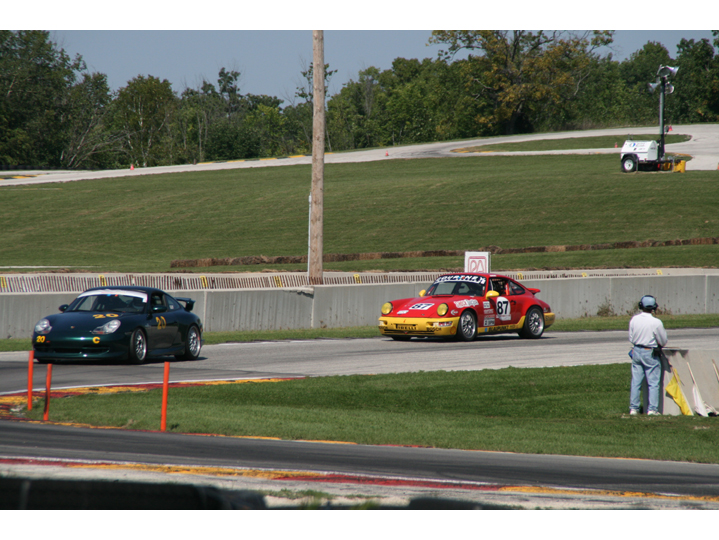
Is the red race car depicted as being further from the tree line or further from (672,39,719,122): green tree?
(672,39,719,122): green tree

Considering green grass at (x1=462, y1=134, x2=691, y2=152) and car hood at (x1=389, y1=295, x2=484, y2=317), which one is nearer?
car hood at (x1=389, y1=295, x2=484, y2=317)

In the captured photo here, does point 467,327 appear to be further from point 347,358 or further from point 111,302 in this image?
point 111,302

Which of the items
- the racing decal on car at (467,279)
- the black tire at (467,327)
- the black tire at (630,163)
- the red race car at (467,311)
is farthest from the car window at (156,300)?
the black tire at (630,163)

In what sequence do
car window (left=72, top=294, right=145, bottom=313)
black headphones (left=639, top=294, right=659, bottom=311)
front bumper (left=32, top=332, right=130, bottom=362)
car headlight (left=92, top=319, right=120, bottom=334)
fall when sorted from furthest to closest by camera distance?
car window (left=72, top=294, right=145, bottom=313) → car headlight (left=92, top=319, right=120, bottom=334) → front bumper (left=32, top=332, right=130, bottom=362) → black headphones (left=639, top=294, right=659, bottom=311)

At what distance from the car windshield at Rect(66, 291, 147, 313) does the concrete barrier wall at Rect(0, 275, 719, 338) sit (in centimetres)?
342

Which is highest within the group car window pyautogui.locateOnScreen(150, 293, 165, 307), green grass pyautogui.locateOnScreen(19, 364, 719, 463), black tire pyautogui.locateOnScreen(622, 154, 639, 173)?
black tire pyautogui.locateOnScreen(622, 154, 639, 173)

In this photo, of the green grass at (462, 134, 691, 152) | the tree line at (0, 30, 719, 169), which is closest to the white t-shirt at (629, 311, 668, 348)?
the green grass at (462, 134, 691, 152)

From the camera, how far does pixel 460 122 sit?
330 ft

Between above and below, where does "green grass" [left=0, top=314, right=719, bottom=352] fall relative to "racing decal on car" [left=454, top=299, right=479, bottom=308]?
below

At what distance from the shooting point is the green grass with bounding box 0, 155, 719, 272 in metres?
34.3

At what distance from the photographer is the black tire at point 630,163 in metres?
48.3

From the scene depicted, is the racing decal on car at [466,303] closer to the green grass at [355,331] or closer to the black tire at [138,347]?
the green grass at [355,331]

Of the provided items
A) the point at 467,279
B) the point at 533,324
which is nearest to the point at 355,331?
the point at 467,279

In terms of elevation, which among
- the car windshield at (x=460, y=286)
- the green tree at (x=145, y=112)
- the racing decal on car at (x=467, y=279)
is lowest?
the car windshield at (x=460, y=286)
